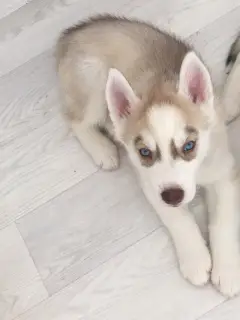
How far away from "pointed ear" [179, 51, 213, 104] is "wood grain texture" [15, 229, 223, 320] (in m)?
0.51

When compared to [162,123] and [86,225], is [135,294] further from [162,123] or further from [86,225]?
[162,123]

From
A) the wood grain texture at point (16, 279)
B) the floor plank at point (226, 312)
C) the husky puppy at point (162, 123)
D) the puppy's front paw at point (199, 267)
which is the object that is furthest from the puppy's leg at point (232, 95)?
the wood grain texture at point (16, 279)

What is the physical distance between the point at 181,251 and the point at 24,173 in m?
0.63

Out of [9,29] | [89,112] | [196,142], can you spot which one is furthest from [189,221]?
[9,29]

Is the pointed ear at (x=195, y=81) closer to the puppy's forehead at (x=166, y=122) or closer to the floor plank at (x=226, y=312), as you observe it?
the puppy's forehead at (x=166, y=122)

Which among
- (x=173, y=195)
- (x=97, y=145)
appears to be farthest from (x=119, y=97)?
(x=97, y=145)

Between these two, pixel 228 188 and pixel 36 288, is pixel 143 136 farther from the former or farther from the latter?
pixel 36 288

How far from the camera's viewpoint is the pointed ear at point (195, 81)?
177 centimetres

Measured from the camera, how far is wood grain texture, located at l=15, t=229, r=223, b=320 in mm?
2070

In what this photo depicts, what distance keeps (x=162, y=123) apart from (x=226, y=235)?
443mm

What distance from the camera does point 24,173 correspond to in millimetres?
2385

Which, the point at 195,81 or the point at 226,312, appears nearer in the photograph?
the point at 195,81

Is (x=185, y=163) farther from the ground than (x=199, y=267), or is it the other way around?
(x=185, y=163)

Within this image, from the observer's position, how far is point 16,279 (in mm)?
2225
